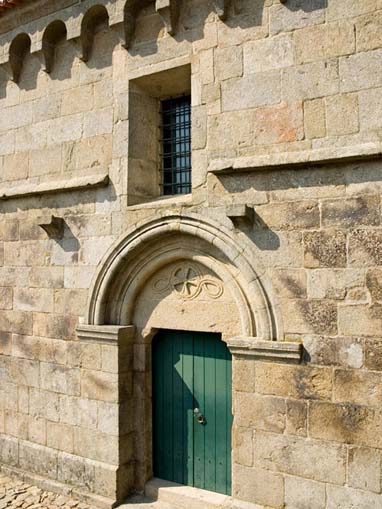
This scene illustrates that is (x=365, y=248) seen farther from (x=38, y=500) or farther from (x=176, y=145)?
(x=38, y=500)

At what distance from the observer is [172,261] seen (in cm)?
498

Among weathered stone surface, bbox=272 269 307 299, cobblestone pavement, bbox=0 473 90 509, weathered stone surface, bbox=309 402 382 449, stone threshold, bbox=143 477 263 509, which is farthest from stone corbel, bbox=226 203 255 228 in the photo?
cobblestone pavement, bbox=0 473 90 509

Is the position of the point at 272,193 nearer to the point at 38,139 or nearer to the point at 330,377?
the point at 330,377

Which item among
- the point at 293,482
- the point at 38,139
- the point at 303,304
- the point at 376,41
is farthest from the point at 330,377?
the point at 38,139

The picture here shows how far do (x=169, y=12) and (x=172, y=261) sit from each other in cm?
271

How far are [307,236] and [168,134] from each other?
230 centimetres

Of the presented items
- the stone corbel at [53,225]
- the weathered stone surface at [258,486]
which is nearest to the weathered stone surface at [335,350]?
the weathered stone surface at [258,486]

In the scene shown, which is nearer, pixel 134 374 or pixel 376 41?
pixel 376 41

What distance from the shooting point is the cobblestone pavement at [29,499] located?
502 centimetres

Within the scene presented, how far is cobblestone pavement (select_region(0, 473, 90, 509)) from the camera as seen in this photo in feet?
16.5

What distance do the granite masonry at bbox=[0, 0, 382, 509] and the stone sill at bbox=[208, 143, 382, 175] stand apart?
0.02 m

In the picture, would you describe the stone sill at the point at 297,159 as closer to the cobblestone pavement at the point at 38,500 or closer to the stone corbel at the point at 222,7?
the stone corbel at the point at 222,7

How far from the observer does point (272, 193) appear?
14.0ft

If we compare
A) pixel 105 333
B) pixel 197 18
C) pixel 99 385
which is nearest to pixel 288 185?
pixel 197 18
